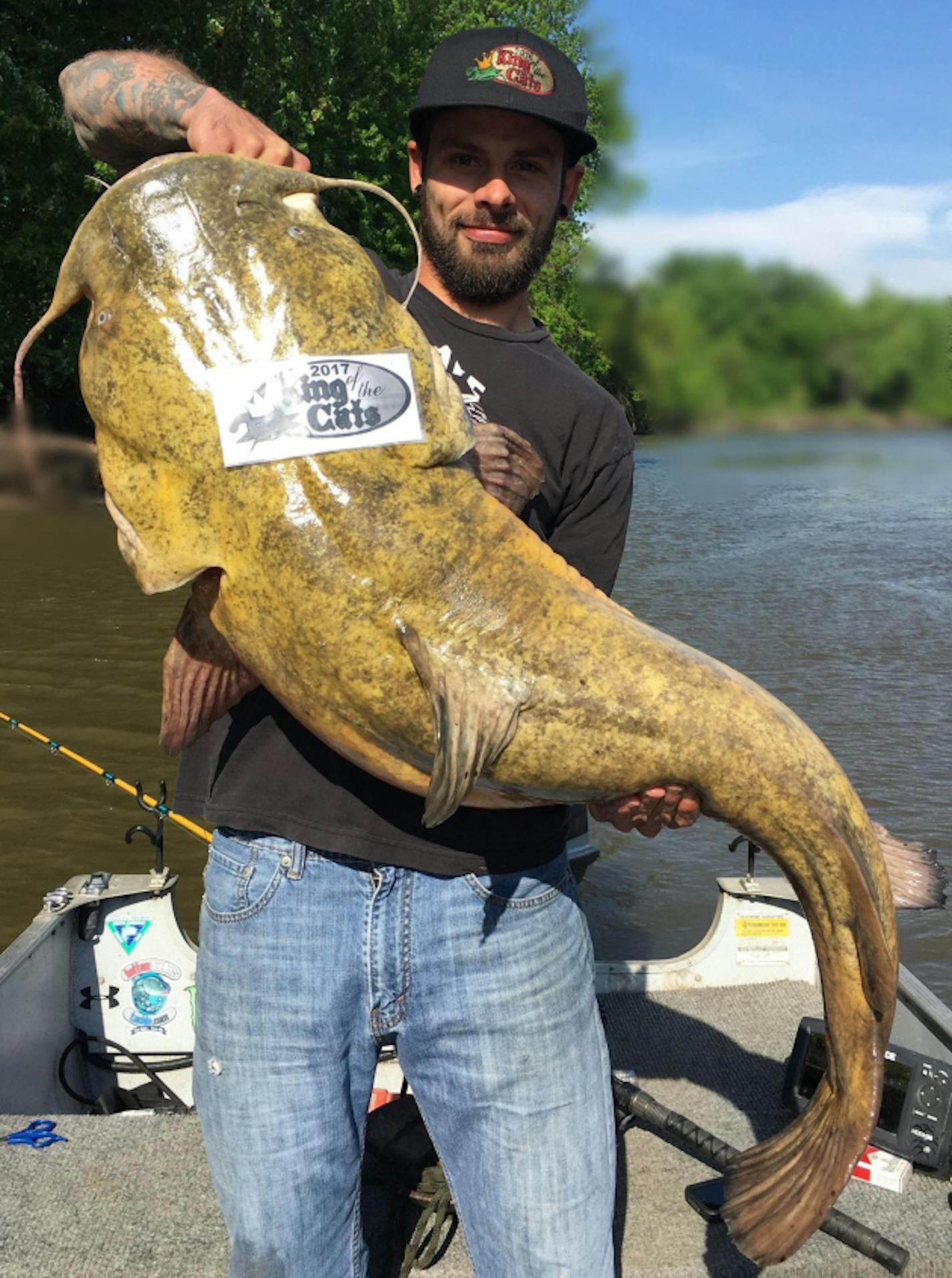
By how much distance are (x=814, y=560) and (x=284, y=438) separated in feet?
56.0

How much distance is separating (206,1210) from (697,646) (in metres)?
10.1

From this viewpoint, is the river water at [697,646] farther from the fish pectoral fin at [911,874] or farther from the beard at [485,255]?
the fish pectoral fin at [911,874]

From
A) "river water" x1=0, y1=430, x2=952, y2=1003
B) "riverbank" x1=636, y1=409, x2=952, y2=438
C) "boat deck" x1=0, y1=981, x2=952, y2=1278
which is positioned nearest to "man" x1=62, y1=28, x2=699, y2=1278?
"riverbank" x1=636, y1=409, x2=952, y2=438

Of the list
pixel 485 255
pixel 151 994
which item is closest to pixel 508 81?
pixel 485 255

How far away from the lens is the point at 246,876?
1.99 meters

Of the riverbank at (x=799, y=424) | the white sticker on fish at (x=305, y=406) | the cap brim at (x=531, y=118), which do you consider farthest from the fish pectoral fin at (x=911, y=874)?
the cap brim at (x=531, y=118)

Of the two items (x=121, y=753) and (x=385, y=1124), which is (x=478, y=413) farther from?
(x=121, y=753)

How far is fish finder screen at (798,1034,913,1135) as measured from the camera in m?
3.11

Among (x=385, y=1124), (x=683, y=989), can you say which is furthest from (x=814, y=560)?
(x=385, y=1124)

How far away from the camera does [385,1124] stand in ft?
9.78

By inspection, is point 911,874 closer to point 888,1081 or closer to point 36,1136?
point 888,1081

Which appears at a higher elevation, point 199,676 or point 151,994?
point 199,676

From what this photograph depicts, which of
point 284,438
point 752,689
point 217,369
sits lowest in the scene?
point 752,689

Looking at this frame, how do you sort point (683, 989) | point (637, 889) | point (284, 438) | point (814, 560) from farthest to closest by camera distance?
point (814, 560), point (637, 889), point (683, 989), point (284, 438)
